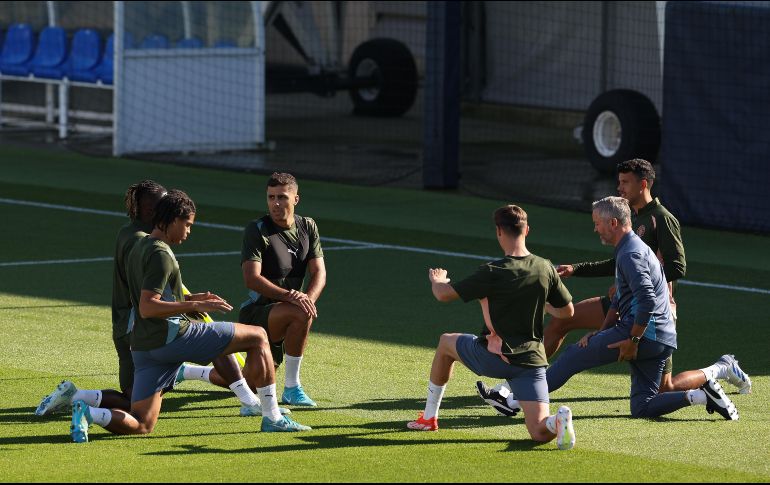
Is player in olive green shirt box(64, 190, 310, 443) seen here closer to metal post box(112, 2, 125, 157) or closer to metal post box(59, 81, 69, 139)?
metal post box(112, 2, 125, 157)

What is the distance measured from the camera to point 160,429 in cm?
922

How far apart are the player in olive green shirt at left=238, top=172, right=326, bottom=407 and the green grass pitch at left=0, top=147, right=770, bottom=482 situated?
391 millimetres

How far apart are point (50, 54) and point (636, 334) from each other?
19309mm

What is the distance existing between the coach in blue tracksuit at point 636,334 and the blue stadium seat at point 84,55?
1754cm

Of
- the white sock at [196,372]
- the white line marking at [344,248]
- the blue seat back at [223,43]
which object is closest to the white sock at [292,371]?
the white sock at [196,372]

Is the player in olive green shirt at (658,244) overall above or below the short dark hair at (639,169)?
below

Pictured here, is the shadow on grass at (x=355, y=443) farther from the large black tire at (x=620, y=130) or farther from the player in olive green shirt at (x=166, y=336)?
the large black tire at (x=620, y=130)

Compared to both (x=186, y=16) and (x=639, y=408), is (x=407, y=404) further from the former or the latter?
(x=186, y=16)

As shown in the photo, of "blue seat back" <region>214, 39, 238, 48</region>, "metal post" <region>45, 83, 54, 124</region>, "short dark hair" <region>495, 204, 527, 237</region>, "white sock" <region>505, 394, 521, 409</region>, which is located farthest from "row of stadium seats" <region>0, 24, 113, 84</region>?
"short dark hair" <region>495, 204, 527, 237</region>

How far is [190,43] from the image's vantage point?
24781 mm

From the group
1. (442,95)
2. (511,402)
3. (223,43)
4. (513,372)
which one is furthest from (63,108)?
(513,372)

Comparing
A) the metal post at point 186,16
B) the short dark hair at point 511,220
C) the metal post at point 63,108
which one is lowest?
the short dark hair at point 511,220

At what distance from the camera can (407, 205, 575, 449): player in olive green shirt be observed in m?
8.70

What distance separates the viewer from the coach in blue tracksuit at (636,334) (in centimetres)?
934
